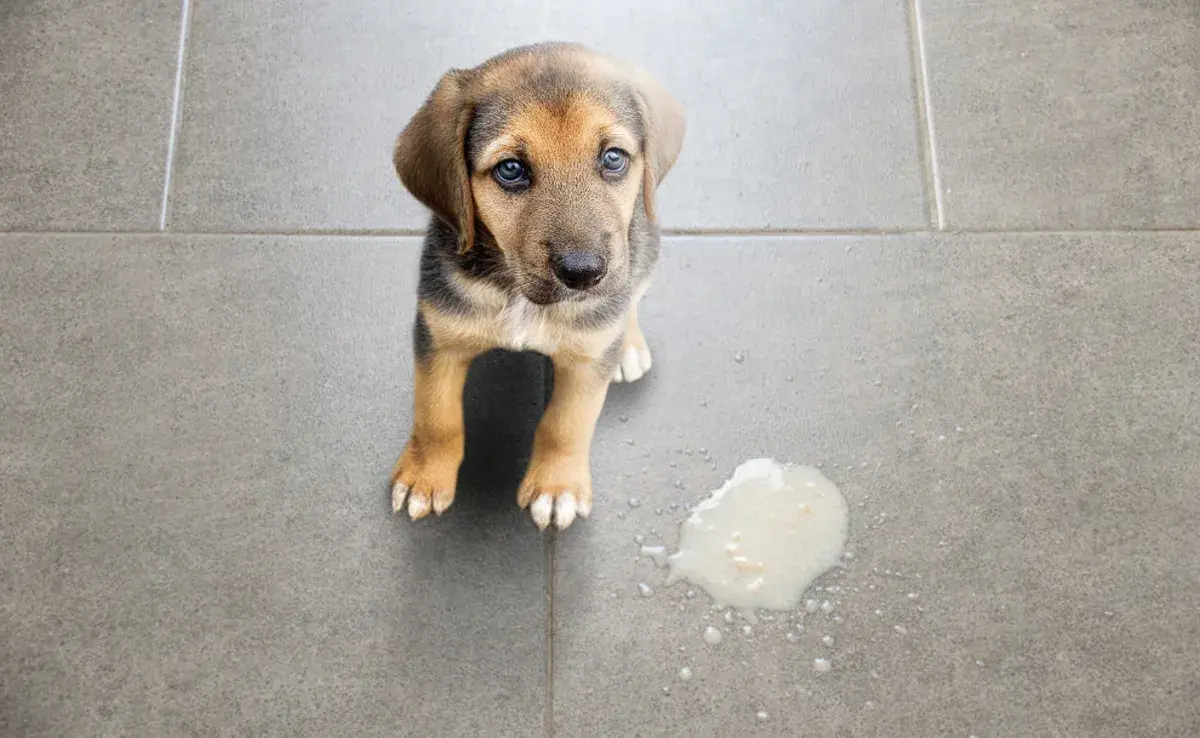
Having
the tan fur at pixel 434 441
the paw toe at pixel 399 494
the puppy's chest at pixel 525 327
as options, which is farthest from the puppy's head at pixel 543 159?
the paw toe at pixel 399 494

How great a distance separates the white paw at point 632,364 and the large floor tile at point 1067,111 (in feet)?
3.58

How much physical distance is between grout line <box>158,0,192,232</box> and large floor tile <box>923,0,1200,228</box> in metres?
2.43

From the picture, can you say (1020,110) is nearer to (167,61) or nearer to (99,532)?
(167,61)

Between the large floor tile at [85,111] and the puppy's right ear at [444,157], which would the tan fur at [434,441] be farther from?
the large floor tile at [85,111]

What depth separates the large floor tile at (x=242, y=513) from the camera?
2.89 metres

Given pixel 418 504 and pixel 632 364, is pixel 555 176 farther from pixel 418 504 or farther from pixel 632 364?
pixel 418 504

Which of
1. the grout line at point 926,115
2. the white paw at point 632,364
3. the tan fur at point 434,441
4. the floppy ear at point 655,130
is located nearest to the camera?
the floppy ear at point 655,130

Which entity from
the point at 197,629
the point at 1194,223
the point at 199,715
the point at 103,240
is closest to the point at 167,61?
the point at 103,240

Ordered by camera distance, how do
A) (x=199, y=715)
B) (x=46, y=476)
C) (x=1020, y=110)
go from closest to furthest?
(x=199, y=715)
(x=46, y=476)
(x=1020, y=110)

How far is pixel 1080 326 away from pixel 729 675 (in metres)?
1.53

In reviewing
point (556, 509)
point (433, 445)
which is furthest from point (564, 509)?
point (433, 445)

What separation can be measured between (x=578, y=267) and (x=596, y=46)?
158 centimetres

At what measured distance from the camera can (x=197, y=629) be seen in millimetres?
2943

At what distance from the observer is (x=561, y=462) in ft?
9.84
